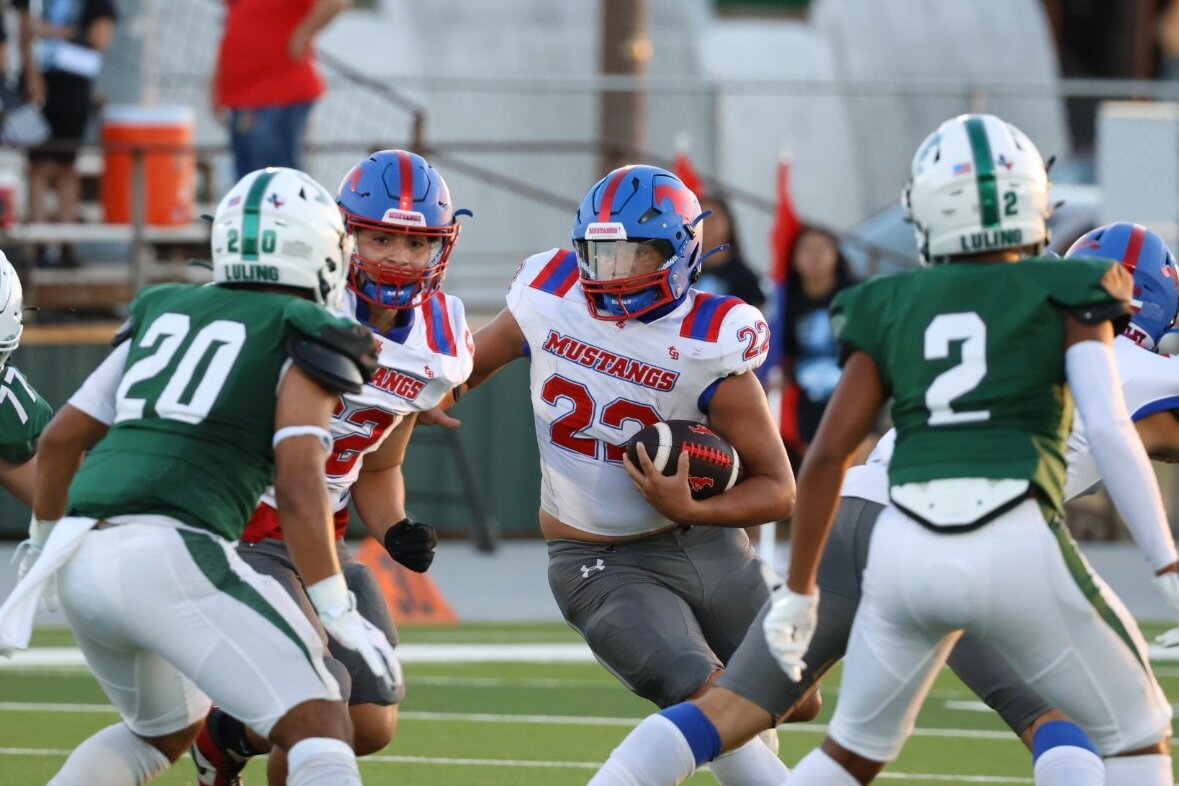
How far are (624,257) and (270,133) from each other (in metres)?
6.46

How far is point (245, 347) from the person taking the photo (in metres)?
4.33

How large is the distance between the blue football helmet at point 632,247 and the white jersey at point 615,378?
2.8 inches

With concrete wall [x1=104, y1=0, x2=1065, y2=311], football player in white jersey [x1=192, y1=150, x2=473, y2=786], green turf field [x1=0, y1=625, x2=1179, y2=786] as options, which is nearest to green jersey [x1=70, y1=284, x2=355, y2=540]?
football player in white jersey [x1=192, y1=150, x2=473, y2=786]

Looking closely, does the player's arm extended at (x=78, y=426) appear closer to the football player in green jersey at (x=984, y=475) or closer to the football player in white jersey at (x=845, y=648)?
the football player in white jersey at (x=845, y=648)

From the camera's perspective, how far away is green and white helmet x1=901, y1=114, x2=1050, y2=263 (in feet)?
14.1

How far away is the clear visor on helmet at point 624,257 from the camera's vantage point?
5.24 m

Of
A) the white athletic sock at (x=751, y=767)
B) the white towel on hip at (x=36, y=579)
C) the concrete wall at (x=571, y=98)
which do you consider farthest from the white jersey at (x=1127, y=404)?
the concrete wall at (x=571, y=98)

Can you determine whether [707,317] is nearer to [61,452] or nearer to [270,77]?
[61,452]

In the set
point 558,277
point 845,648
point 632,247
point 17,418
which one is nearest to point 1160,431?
point 845,648

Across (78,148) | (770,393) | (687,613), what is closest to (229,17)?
(78,148)

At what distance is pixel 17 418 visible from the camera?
551 cm

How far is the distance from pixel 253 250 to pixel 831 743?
5.47ft

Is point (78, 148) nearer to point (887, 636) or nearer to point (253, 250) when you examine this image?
point (253, 250)

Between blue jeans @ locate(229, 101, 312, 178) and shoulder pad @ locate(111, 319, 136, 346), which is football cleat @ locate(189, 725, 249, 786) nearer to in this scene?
shoulder pad @ locate(111, 319, 136, 346)
